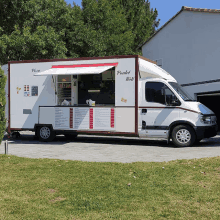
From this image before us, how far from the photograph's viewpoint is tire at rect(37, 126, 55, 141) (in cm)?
1259

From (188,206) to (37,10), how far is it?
1965 centimetres

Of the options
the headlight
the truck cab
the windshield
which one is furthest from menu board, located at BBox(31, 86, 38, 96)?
the headlight

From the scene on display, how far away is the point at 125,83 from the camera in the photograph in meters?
11.5

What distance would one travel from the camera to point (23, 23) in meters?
21.8

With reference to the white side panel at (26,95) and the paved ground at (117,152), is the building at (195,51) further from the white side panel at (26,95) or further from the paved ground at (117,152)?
the white side panel at (26,95)

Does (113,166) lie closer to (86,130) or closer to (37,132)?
(86,130)

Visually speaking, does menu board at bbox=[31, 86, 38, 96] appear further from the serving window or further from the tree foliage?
the tree foliage

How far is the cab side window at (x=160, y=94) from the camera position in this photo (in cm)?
1109

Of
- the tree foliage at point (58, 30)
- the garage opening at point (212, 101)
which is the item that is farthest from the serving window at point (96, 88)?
the tree foliage at point (58, 30)

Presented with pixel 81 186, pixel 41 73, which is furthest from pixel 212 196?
pixel 41 73

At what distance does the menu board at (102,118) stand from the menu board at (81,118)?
359 millimetres

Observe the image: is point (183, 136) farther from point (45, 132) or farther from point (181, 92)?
point (45, 132)

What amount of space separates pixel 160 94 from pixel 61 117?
3.82m

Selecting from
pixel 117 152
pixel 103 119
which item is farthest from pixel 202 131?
pixel 103 119
